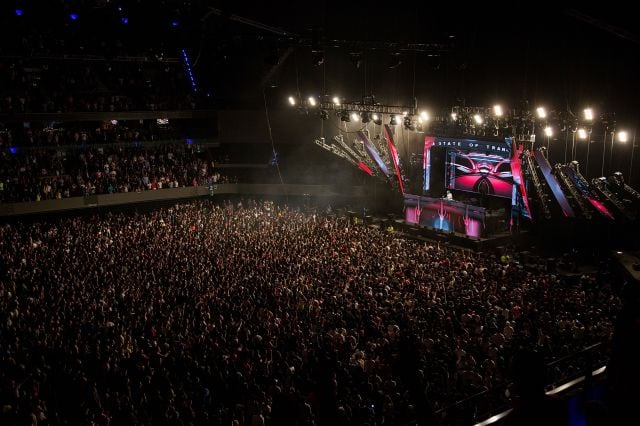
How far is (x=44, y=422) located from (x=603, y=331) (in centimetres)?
1016

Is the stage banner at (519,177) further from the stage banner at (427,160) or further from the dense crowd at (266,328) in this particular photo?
the stage banner at (427,160)

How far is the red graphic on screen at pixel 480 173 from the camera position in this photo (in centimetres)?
2431

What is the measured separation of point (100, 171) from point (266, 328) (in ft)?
65.9

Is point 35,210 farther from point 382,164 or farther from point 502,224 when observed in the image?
point 502,224

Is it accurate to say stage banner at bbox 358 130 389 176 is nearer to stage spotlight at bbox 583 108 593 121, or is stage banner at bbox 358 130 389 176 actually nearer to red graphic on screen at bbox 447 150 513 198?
red graphic on screen at bbox 447 150 513 198

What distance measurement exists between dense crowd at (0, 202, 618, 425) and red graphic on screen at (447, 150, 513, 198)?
21.4 feet

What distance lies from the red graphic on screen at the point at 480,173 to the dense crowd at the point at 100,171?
13027 millimetres

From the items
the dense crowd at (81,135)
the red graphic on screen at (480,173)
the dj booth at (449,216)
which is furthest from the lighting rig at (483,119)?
the dense crowd at (81,135)

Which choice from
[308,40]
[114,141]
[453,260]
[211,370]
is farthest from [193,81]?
[211,370]

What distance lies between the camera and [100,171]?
28281mm

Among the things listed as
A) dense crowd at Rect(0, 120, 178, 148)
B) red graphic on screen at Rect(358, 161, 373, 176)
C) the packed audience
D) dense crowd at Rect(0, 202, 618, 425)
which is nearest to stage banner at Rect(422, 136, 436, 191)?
red graphic on screen at Rect(358, 161, 373, 176)

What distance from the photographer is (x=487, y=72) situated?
989 inches

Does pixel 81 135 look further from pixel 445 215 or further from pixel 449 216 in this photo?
pixel 449 216

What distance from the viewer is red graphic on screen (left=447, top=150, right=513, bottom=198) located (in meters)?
24.3
